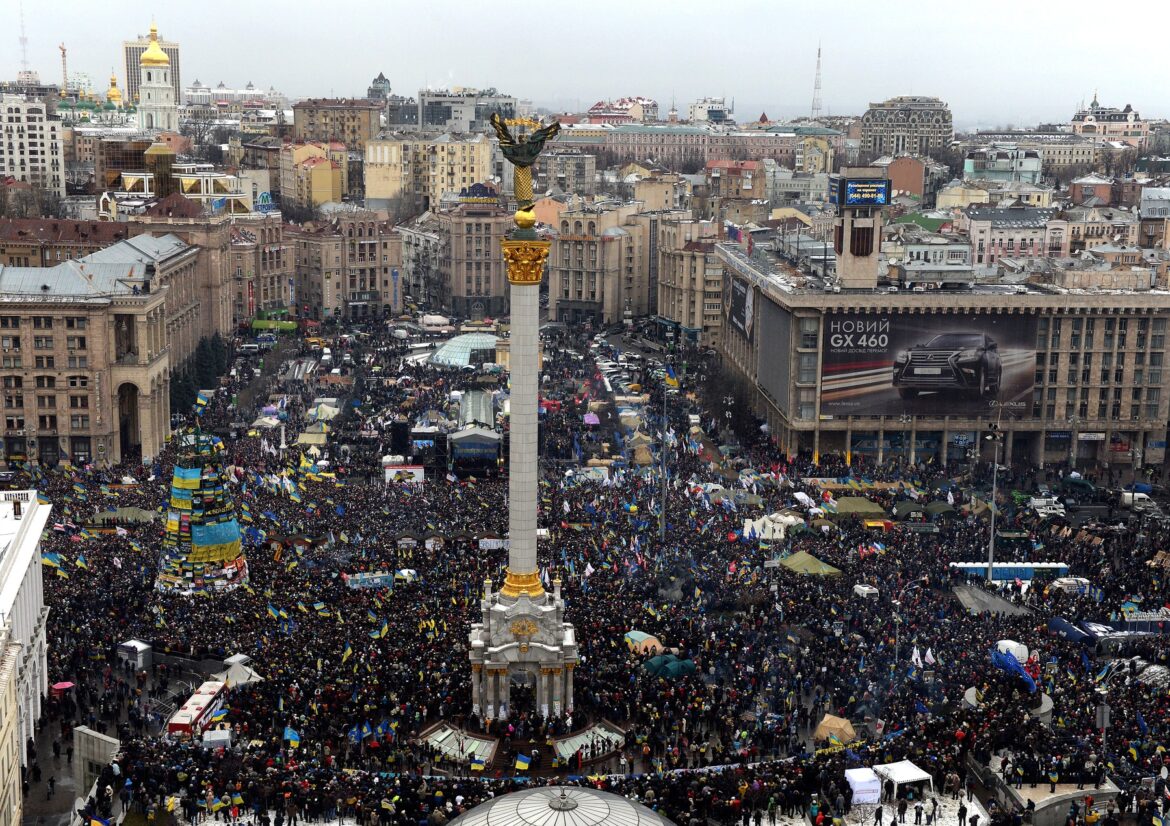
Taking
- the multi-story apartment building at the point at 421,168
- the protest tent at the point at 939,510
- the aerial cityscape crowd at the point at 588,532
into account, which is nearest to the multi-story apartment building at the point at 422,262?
the aerial cityscape crowd at the point at 588,532

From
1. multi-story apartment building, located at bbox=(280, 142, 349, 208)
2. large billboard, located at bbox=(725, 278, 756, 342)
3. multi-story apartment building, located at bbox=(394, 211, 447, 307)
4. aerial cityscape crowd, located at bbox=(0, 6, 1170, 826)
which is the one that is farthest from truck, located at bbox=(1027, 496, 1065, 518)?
multi-story apartment building, located at bbox=(280, 142, 349, 208)

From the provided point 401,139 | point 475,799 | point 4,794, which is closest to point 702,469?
point 475,799

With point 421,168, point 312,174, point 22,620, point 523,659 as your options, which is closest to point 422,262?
point 421,168

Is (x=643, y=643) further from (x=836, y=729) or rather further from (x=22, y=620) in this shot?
(x=22, y=620)

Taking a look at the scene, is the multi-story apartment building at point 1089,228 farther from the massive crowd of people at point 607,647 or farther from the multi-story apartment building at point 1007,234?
the massive crowd of people at point 607,647

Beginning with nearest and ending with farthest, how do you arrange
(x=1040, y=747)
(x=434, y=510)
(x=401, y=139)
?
(x=1040, y=747) → (x=434, y=510) → (x=401, y=139)

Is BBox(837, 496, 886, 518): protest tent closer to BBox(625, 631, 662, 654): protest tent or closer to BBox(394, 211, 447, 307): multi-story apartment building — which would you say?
BBox(625, 631, 662, 654): protest tent

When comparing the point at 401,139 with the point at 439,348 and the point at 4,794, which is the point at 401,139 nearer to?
the point at 439,348
